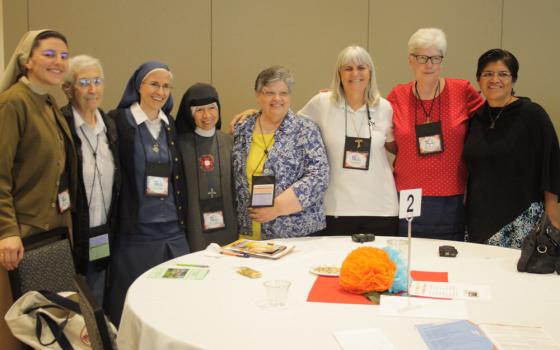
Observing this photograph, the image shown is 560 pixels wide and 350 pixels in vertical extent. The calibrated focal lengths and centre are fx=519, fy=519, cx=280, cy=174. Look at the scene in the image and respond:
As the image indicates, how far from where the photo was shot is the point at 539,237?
2164 mm

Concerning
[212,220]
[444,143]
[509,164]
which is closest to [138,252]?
[212,220]

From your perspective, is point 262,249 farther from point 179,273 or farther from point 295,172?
point 295,172

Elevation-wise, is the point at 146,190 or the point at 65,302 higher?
the point at 146,190

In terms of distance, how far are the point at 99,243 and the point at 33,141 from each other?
654mm

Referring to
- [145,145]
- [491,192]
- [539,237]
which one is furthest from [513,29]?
[145,145]

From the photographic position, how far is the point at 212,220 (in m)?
3.10

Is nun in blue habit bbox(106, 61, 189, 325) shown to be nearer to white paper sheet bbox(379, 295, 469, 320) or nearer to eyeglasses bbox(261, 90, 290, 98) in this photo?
eyeglasses bbox(261, 90, 290, 98)

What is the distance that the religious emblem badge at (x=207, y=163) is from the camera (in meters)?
3.11

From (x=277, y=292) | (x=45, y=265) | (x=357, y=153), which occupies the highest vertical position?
(x=357, y=153)

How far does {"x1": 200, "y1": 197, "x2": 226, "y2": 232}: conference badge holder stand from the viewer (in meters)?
3.09

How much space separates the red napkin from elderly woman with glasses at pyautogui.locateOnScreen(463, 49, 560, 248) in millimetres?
1079

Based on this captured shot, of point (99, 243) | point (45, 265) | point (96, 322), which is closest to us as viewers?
point (96, 322)

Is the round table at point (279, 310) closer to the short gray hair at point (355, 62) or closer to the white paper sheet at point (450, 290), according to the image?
the white paper sheet at point (450, 290)

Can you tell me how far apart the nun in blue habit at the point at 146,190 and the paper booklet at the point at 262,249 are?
1.86ft
